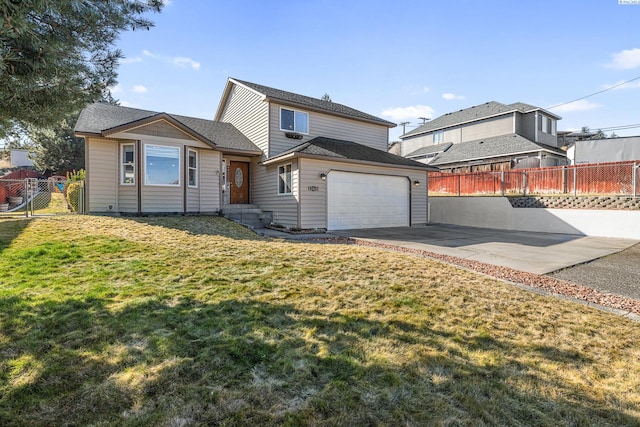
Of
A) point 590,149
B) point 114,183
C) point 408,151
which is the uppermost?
point 408,151

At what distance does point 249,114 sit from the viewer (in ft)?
51.9

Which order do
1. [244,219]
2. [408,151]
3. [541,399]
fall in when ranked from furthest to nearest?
[408,151]
[244,219]
[541,399]

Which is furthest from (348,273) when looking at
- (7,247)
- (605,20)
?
(605,20)

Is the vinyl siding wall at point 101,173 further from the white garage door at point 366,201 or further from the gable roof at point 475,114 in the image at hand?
the gable roof at point 475,114

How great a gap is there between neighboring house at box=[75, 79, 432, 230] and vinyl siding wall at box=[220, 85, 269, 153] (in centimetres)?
5

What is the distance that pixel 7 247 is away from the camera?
21.8 ft

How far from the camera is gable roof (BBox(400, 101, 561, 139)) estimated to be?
2630 cm

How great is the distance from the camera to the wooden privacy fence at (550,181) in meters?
12.6

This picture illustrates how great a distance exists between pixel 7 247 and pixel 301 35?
11.6 m

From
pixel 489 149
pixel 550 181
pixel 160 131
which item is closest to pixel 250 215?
pixel 160 131

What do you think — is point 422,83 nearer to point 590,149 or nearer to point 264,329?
point 590,149

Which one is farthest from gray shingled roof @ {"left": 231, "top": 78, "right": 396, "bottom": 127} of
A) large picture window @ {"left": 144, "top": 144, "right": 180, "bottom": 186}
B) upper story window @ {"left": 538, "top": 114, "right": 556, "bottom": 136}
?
upper story window @ {"left": 538, "top": 114, "right": 556, "bottom": 136}

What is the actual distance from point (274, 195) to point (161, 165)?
4548 mm

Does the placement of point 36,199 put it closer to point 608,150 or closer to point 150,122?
point 150,122
